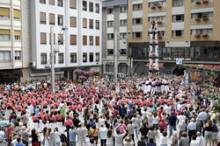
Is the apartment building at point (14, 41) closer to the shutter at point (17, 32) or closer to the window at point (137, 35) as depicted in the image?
the shutter at point (17, 32)

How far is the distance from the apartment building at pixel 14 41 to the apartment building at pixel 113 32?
18436 millimetres

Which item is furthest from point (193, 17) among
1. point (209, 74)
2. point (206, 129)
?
point (206, 129)

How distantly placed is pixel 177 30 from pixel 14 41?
25.5 m

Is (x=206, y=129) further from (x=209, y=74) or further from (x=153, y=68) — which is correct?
(x=209, y=74)

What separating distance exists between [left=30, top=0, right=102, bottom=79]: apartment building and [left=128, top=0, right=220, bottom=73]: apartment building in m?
6.92

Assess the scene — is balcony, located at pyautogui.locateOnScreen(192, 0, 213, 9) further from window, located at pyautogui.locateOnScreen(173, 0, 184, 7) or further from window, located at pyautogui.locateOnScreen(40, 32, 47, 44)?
window, located at pyautogui.locateOnScreen(40, 32, 47, 44)

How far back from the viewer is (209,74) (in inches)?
1234

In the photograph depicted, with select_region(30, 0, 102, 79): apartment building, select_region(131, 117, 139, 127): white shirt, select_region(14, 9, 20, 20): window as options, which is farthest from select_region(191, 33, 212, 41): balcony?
select_region(131, 117, 139, 127): white shirt

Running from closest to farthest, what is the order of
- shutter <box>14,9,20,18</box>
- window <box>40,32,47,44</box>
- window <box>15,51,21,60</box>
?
shutter <box>14,9,20,18</box>, window <box>15,51,21,60</box>, window <box>40,32,47,44</box>

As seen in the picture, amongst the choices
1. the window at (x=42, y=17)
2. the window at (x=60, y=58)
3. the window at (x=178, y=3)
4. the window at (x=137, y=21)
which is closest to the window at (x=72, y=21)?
the window at (x=60, y=58)

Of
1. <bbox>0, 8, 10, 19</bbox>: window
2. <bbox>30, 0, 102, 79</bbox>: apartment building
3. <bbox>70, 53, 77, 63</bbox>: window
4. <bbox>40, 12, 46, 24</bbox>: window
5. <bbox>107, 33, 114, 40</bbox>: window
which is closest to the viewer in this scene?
<bbox>0, 8, 10, 19</bbox>: window

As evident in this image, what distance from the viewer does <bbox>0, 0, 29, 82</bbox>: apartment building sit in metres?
34.2

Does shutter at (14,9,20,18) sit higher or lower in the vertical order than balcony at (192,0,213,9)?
Answer: lower

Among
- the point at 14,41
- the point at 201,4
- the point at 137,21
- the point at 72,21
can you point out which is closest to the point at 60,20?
the point at 72,21
